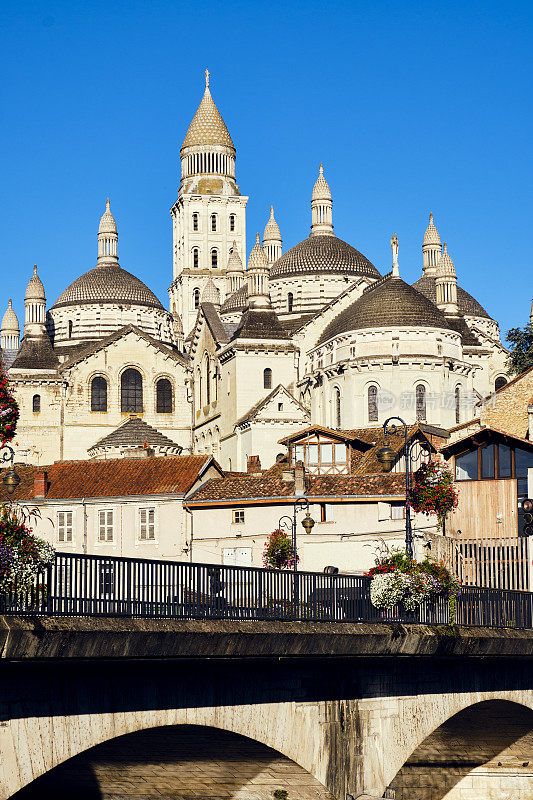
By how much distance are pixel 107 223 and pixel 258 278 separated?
3082 cm

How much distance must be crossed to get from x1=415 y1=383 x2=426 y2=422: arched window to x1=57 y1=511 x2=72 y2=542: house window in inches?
1212

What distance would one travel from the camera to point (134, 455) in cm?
8744

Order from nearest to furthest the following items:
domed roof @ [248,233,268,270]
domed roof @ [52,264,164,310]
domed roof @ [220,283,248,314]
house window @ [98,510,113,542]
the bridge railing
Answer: the bridge railing
house window @ [98,510,113,542]
domed roof @ [248,233,268,270]
domed roof @ [52,264,164,310]
domed roof @ [220,283,248,314]

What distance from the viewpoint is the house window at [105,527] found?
61.7 m

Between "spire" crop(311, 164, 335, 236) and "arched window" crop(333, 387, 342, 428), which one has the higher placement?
"spire" crop(311, 164, 335, 236)

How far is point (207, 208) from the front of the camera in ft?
468

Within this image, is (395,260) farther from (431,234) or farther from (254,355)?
(431,234)

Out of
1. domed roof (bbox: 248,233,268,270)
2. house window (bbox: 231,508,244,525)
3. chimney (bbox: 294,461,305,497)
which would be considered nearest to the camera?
chimney (bbox: 294,461,305,497)

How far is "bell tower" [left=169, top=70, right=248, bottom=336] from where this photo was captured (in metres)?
142

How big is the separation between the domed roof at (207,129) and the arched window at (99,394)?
4312cm

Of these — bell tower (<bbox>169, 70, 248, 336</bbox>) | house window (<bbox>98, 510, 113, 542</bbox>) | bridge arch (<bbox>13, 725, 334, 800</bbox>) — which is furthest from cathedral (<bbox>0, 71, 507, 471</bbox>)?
bridge arch (<bbox>13, 725, 334, 800</bbox>)

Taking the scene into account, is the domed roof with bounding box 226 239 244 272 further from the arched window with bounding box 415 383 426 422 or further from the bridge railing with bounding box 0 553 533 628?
the bridge railing with bounding box 0 553 533 628

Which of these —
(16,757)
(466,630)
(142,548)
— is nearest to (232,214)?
(142,548)

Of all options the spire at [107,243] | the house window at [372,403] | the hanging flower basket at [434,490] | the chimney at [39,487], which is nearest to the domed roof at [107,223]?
the spire at [107,243]
